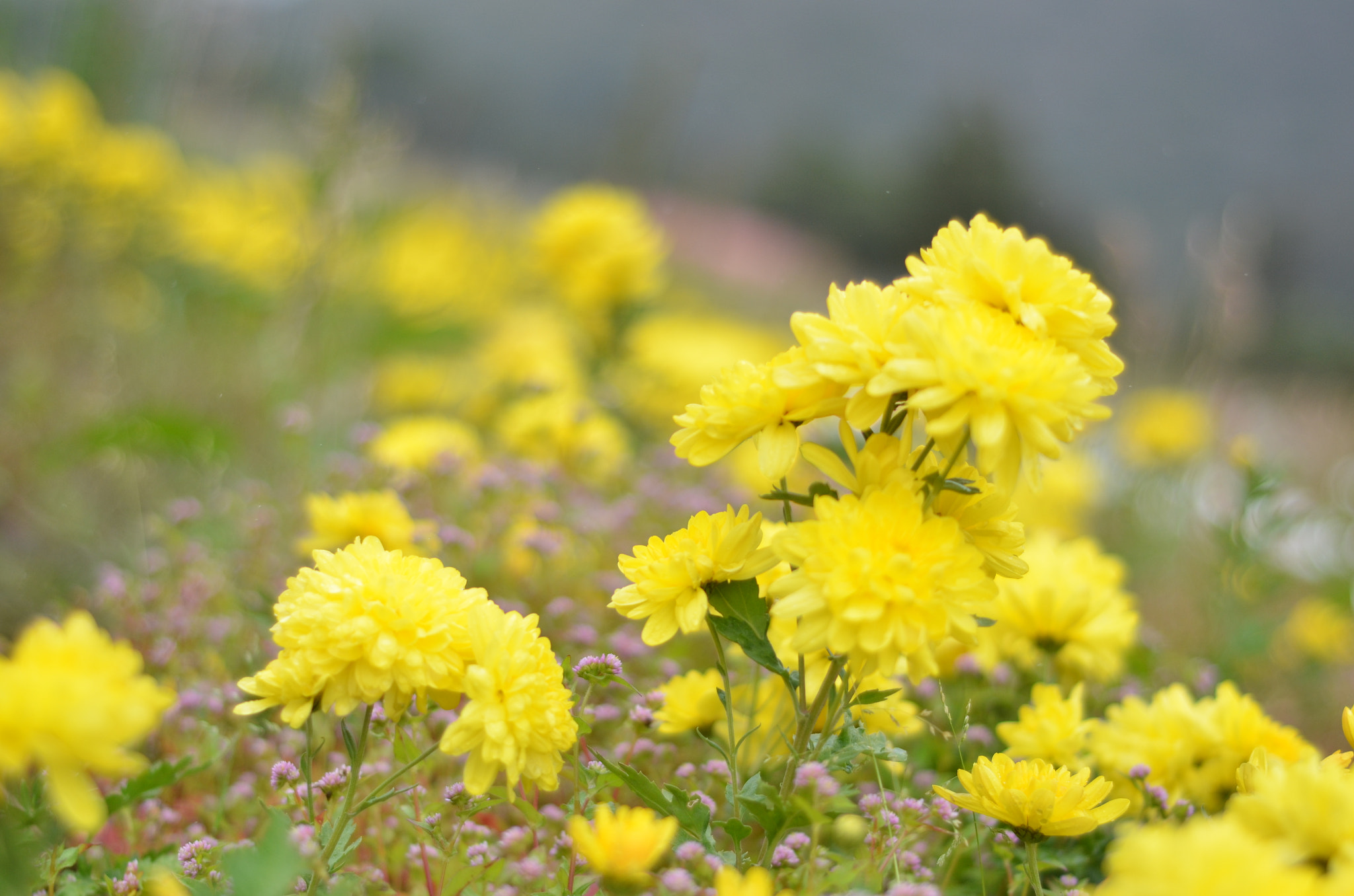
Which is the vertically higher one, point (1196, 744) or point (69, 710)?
point (69, 710)

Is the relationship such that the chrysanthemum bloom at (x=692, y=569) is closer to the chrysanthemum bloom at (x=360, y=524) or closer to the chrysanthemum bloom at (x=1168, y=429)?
the chrysanthemum bloom at (x=360, y=524)

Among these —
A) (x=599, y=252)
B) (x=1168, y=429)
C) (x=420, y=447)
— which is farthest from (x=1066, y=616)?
(x=1168, y=429)

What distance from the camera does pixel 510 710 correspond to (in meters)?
0.88

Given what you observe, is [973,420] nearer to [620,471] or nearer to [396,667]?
[396,667]

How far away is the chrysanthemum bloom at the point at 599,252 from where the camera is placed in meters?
3.17

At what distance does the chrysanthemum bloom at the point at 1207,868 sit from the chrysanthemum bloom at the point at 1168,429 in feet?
11.7

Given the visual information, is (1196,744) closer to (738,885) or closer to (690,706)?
(690,706)

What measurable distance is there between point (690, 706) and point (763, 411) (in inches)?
18.5

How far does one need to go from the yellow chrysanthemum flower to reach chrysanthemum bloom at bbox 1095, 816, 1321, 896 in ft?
2.04

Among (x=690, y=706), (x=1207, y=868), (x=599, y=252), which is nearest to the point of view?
(x=1207, y=868)

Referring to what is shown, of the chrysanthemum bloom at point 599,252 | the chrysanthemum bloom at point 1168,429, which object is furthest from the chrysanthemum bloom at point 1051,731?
the chrysanthemum bloom at point 1168,429

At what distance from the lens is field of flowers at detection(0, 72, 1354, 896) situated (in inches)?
32.6

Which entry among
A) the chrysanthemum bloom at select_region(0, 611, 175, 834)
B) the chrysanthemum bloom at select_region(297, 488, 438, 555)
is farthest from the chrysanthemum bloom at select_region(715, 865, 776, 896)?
the chrysanthemum bloom at select_region(297, 488, 438, 555)

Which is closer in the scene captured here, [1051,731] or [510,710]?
[510,710]
